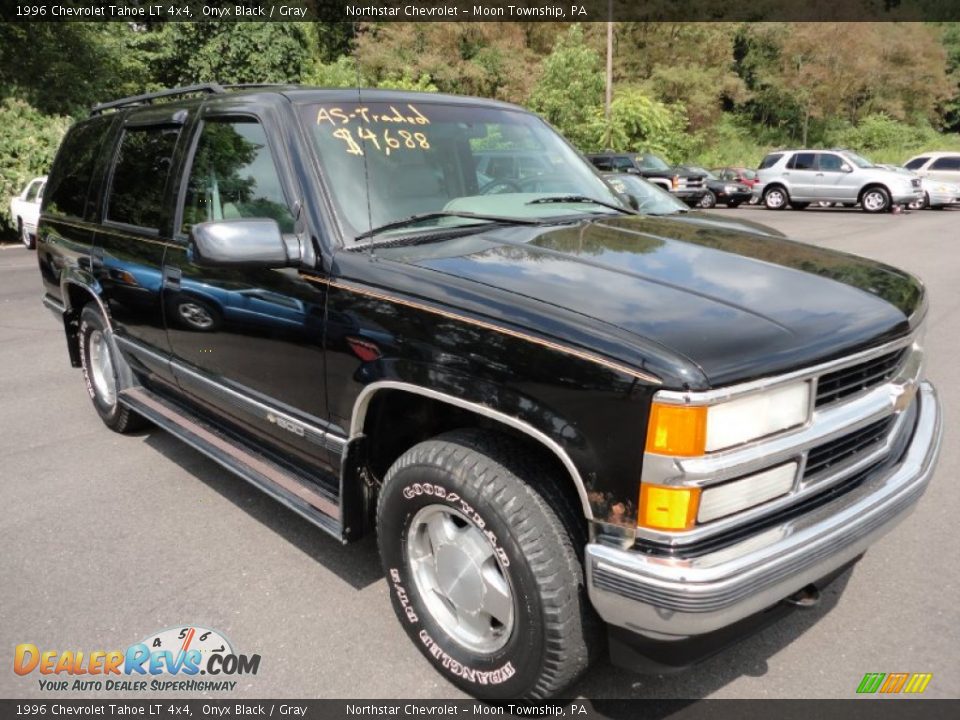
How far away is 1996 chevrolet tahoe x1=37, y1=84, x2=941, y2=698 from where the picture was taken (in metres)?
1.98

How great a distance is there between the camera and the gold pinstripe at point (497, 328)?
6.36ft

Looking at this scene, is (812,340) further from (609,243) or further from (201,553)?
(201,553)

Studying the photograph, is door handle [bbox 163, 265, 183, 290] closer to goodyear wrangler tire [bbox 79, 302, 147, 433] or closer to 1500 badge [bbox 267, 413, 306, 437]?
1500 badge [bbox 267, 413, 306, 437]

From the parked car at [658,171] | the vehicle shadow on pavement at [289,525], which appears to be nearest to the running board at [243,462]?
the vehicle shadow on pavement at [289,525]

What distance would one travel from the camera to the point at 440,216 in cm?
302

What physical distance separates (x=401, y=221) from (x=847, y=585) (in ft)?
7.61

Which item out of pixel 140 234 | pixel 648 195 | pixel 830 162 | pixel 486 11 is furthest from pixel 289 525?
pixel 486 11

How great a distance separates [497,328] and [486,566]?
2.53ft

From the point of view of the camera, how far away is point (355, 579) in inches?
129

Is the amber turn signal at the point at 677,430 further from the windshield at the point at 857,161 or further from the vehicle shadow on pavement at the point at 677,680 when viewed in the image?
the windshield at the point at 857,161

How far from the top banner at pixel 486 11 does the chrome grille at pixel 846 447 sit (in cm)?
988

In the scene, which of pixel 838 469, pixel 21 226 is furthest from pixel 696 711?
pixel 21 226

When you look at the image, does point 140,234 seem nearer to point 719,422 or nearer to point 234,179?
point 234,179

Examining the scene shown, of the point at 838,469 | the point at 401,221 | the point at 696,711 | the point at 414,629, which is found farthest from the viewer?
the point at 401,221
